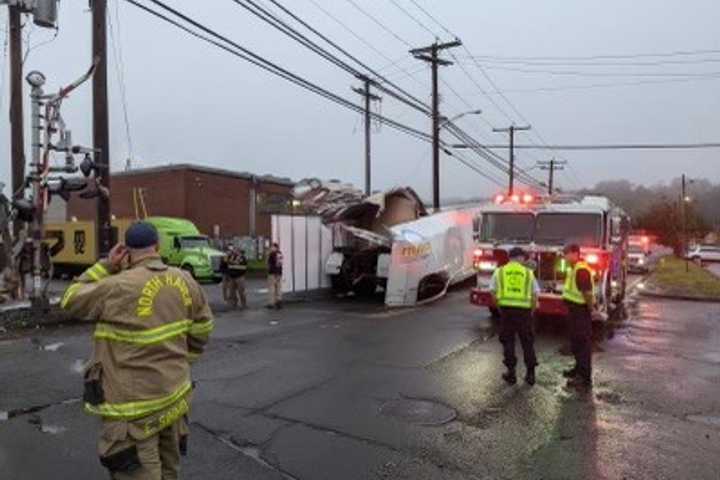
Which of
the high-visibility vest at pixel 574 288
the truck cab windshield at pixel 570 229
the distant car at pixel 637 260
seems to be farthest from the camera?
the distant car at pixel 637 260

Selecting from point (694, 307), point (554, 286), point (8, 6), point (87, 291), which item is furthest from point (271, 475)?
point (694, 307)

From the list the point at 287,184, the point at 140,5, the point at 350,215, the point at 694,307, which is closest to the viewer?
the point at 140,5

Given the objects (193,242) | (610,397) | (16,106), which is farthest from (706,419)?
(193,242)

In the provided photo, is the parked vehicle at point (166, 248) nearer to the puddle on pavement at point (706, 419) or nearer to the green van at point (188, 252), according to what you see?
the green van at point (188, 252)

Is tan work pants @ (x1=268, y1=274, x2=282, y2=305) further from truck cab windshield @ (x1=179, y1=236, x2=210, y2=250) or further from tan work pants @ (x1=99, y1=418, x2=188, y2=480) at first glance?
tan work pants @ (x1=99, y1=418, x2=188, y2=480)

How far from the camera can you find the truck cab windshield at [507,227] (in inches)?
610

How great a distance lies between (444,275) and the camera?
22.6m

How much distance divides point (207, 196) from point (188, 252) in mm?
16692

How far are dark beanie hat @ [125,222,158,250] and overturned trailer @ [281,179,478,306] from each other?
16.8 m

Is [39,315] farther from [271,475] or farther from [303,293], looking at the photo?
[271,475]

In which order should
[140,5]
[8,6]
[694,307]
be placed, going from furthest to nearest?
[694,307], [8,6], [140,5]

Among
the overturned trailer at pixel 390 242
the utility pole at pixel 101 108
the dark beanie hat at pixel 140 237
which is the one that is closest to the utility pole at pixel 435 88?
the overturned trailer at pixel 390 242

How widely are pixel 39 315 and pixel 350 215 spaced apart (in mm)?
10140

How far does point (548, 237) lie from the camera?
15.2 metres
